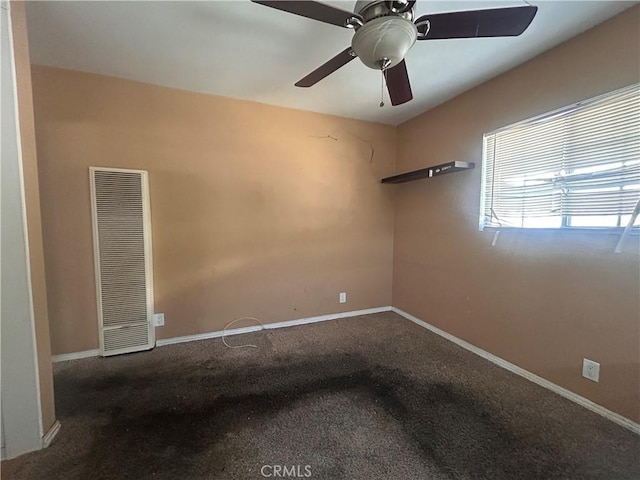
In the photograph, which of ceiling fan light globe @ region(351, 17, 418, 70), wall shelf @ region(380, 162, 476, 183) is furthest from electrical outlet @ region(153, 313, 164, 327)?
wall shelf @ region(380, 162, 476, 183)

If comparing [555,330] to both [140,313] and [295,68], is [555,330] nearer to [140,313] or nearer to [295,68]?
[295,68]

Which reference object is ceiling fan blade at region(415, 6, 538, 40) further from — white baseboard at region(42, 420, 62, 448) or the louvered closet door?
white baseboard at region(42, 420, 62, 448)

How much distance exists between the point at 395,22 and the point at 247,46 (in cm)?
123

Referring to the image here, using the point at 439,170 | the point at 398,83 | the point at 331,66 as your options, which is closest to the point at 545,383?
the point at 439,170

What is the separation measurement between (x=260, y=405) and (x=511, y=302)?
2100 millimetres

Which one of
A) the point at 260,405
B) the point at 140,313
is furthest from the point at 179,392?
the point at 140,313

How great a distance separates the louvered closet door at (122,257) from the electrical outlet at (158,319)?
82 millimetres

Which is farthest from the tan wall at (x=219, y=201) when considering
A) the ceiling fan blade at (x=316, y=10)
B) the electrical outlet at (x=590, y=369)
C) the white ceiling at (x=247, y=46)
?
the electrical outlet at (x=590, y=369)

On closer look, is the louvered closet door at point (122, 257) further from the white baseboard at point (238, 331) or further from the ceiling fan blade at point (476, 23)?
the ceiling fan blade at point (476, 23)

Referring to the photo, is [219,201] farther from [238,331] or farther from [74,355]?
[74,355]

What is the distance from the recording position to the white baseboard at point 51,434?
143 centimetres

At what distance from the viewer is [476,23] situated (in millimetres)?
1249

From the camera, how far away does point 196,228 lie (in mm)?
2693

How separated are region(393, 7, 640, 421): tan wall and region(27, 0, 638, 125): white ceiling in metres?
0.21
